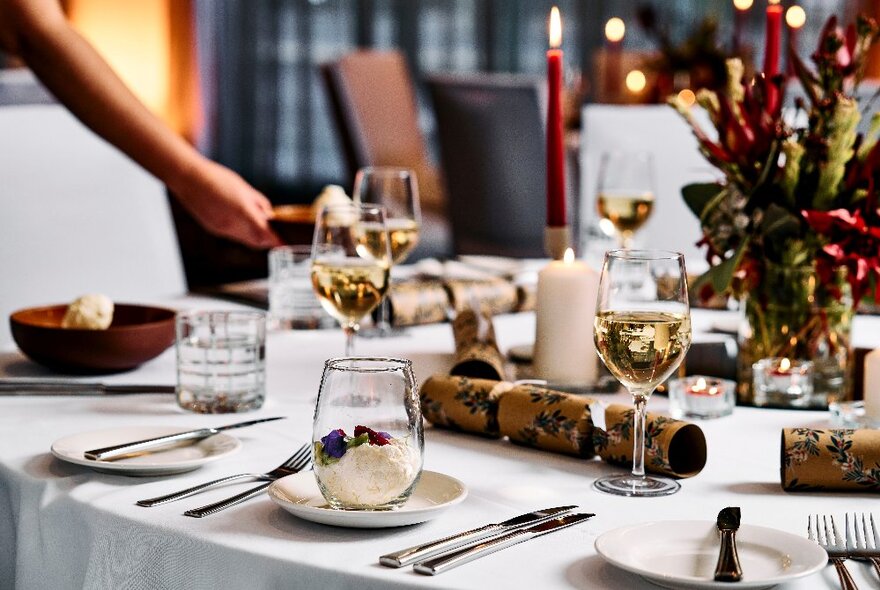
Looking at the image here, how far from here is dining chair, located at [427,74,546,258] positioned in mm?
4203

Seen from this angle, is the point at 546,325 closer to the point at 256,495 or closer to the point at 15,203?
the point at 256,495

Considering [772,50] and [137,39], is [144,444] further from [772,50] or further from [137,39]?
[137,39]

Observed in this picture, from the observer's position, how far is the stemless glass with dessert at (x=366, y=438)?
0.96 meters

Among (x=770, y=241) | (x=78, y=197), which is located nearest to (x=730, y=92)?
(x=770, y=241)

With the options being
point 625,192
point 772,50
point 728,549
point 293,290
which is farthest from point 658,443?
point 625,192

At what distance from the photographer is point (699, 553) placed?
90cm

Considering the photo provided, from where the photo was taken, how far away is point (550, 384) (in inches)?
57.7

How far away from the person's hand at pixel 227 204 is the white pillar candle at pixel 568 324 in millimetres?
523

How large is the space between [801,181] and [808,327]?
0.54ft

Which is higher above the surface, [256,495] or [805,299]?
[805,299]

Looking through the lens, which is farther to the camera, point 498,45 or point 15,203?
point 498,45

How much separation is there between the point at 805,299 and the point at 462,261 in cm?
87

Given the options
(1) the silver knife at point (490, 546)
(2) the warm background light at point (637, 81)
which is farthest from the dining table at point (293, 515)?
(2) the warm background light at point (637, 81)

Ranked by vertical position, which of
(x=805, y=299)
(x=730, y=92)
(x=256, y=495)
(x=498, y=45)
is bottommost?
(x=256, y=495)
